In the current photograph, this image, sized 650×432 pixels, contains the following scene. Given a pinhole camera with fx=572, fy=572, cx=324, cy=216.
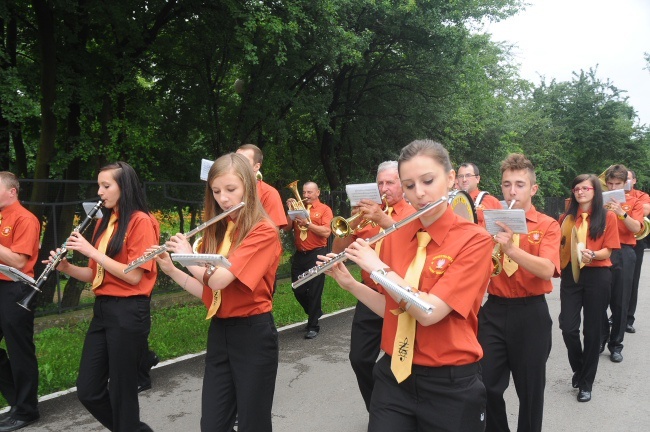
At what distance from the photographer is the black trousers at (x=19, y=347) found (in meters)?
4.91

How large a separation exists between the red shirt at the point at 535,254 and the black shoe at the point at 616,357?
380cm

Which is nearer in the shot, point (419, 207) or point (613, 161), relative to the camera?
point (419, 207)

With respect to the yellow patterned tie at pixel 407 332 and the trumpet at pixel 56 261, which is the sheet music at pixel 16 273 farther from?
the yellow patterned tie at pixel 407 332

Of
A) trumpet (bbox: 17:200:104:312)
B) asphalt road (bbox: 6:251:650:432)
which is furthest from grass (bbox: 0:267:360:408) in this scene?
trumpet (bbox: 17:200:104:312)

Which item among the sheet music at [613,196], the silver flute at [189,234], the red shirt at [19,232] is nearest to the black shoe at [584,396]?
the sheet music at [613,196]

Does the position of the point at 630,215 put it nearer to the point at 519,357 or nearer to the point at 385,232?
the point at 519,357

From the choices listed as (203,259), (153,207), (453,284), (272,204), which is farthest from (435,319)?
(153,207)

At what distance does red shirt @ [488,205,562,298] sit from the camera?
4.12 metres

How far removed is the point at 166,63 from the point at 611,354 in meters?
10.3

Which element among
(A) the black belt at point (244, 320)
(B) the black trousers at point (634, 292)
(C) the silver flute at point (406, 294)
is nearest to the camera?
(C) the silver flute at point (406, 294)

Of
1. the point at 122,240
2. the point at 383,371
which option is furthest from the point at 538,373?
the point at 122,240

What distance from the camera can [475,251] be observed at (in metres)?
2.62

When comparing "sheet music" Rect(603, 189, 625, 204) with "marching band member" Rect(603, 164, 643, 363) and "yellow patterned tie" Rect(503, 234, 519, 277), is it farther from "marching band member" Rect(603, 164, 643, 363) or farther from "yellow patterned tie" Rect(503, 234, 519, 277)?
"yellow patterned tie" Rect(503, 234, 519, 277)

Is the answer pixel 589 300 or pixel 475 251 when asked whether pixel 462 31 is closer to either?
pixel 589 300
